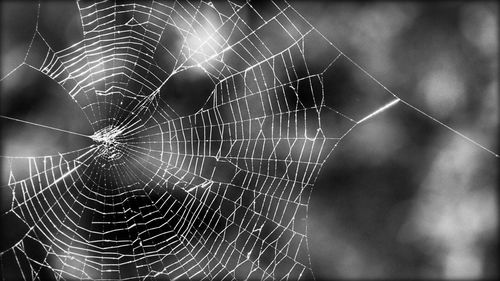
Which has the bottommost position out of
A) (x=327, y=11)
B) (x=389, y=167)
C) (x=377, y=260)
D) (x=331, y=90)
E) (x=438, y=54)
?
(x=377, y=260)

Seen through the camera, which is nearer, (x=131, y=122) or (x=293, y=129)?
(x=131, y=122)

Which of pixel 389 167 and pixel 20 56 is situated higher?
pixel 20 56

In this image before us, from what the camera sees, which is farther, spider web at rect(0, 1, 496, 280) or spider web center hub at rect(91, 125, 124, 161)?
spider web at rect(0, 1, 496, 280)

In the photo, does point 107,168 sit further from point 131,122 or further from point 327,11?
point 327,11

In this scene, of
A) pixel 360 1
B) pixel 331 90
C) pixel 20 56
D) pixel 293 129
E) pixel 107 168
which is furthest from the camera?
pixel 360 1

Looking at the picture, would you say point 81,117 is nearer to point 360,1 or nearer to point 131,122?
point 131,122

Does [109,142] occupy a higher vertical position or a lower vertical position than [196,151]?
higher

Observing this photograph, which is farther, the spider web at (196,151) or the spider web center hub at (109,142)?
the spider web at (196,151)

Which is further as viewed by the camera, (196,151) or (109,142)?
(196,151)

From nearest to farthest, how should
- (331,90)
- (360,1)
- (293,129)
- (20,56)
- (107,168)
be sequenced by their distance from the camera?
(107,168) < (293,129) < (20,56) < (331,90) < (360,1)

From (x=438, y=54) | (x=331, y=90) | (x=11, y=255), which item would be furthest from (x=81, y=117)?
(x=438, y=54)
